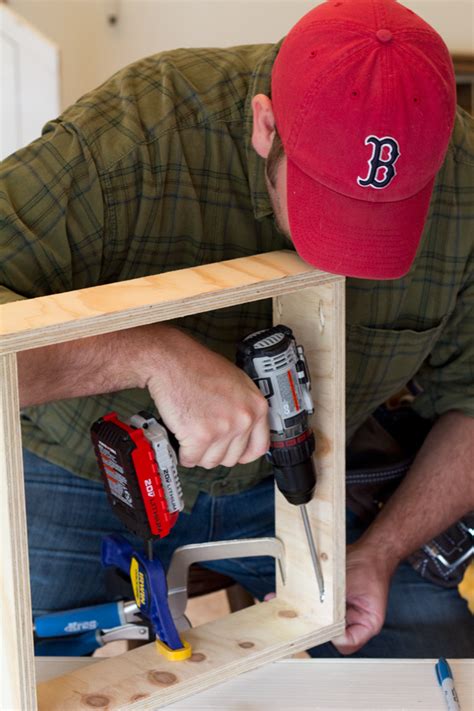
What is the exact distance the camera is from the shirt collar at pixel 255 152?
1.25 metres

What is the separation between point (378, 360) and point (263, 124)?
0.43 metres

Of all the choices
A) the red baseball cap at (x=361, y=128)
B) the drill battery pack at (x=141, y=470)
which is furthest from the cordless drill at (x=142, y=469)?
the red baseball cap at (x=361, y=128)

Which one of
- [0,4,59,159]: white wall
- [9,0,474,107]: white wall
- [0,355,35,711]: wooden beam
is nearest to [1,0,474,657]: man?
[0,355,35,711]: wooden beam

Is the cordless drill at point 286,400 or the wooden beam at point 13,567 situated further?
the cordless drill at point 286,400

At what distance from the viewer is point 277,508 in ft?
3.89

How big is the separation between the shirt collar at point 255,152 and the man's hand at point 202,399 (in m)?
0.33

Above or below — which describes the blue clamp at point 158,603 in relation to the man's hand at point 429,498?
above

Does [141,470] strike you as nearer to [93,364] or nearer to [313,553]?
[93,364]

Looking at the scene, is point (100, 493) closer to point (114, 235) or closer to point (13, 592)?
point (114, 235)

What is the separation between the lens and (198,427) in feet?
3.20

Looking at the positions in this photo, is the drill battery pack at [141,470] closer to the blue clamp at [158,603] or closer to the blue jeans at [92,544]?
the blue clamp at [158,603]

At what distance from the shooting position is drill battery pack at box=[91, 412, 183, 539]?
960 millimetres

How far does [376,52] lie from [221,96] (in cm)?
33

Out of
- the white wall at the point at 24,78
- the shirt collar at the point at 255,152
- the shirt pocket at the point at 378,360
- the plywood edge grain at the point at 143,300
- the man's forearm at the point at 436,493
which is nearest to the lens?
the plywood edge grain at the point at 143,300
